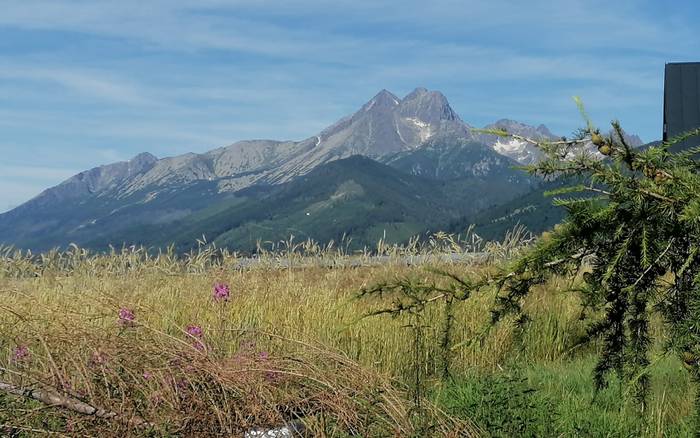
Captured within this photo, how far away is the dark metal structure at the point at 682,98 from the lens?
497 inches

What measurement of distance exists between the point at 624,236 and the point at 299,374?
1.62m

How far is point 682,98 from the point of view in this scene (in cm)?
1284

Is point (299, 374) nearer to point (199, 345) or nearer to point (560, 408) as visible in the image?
point (199, 345)

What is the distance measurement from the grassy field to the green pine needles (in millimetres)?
206

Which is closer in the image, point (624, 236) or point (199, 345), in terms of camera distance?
point (624, 236)

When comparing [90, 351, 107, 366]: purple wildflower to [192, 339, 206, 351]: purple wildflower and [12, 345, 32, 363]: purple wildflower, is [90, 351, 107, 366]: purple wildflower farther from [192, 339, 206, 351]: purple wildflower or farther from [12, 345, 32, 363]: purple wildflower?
[192, 339, 206, 351]: purple wildflower

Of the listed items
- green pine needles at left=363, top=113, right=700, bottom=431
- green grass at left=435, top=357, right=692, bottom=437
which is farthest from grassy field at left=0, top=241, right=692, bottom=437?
green pine needles at left=363, top=113, right=700, bottom=431

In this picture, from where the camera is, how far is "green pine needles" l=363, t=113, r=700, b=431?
8.57ft

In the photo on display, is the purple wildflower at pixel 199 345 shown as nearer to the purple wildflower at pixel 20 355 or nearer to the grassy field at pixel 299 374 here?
the grassy field at pixel 299 374

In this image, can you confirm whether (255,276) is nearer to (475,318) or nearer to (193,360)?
(475,318)

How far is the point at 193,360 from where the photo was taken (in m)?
3.91

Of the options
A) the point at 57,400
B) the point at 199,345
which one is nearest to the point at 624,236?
the point at 57,400

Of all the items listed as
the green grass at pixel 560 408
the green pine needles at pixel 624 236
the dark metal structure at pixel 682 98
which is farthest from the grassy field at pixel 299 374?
the dark metal structure at pixel 682 98

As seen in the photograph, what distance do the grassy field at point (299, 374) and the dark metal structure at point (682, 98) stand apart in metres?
4.43
